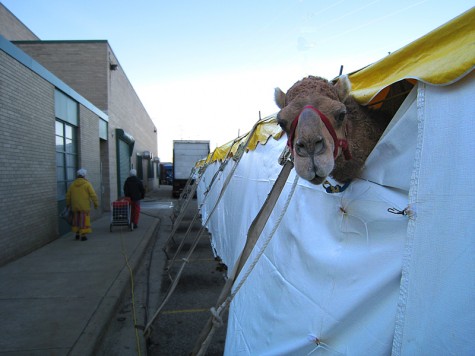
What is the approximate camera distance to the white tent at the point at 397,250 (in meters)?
1.25

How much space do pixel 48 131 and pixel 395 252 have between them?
29.4ft

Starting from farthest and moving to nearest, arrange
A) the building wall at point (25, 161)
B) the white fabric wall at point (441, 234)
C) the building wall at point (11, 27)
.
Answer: the building wall at point (11, 27) < the building wall at point (25, 161) < the white fabric wall at point (441, 234)

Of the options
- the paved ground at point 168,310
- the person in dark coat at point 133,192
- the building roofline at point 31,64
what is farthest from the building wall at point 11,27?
the paved ground at point 168,310

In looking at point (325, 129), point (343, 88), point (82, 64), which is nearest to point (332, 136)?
point (325, 129)

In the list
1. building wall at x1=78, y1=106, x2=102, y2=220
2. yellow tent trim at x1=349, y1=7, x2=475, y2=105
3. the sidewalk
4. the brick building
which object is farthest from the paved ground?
building wall at x1=78, y1=106, x2=102, y2=220

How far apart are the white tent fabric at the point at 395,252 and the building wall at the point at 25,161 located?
6123mm

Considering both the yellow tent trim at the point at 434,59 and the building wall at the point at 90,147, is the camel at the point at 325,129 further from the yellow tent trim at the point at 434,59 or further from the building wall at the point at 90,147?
the building wall at the point at 90,147

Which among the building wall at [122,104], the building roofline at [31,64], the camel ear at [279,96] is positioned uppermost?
the building wall at [122,104]

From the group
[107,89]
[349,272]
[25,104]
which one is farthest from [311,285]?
[107,89]

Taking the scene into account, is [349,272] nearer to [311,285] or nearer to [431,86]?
[311,285]

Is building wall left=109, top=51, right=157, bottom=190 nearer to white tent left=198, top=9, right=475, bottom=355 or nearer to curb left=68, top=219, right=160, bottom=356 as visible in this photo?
curb left=68, top=219, right=160, bottom=356

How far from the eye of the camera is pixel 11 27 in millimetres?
17203

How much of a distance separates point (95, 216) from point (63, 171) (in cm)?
333

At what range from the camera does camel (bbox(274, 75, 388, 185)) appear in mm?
1560
